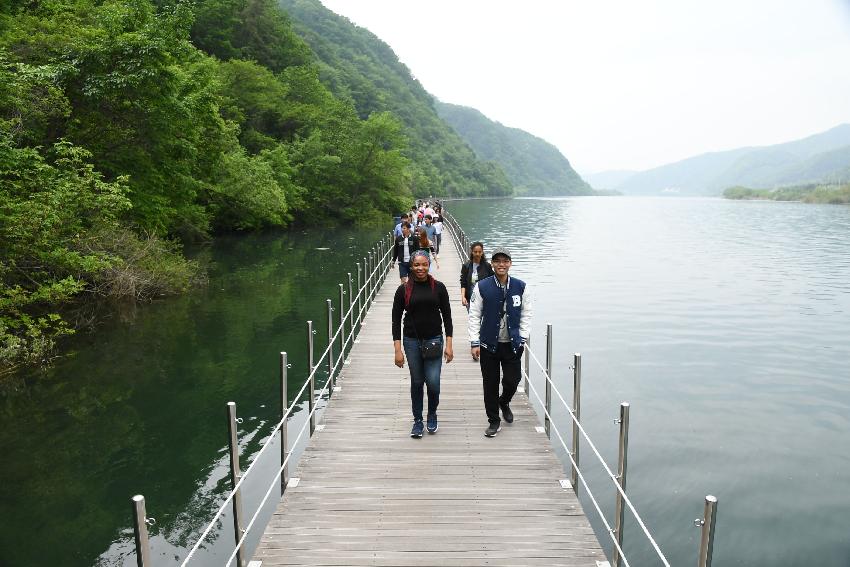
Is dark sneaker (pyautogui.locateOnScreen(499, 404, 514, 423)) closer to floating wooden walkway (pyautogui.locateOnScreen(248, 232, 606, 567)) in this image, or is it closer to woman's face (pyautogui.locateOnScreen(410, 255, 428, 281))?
floating wooden walkway (pyautogui.locateOnScreen(248, 232, 606, 567))

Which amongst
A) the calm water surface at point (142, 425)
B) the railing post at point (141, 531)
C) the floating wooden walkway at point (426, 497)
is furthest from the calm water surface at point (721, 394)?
the railing post at point (141, 531)

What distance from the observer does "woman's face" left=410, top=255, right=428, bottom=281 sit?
6363 mm

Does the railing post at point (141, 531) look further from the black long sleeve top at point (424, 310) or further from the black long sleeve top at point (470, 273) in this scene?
the black long sleeve top at point (470, 273)

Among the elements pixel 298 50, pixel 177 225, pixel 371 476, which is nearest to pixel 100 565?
pixel 371 476

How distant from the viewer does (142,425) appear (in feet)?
36.3

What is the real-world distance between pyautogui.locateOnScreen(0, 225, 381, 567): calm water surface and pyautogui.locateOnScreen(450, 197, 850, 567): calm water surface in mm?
5495

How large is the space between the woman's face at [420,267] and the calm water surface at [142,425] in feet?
12.8

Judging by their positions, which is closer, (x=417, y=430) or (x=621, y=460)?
(x=621, y=460)

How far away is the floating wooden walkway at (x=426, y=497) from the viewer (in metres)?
5.00

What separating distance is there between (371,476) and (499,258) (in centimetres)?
249

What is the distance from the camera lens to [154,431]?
10820 millimetres

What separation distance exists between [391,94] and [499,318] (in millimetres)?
144000

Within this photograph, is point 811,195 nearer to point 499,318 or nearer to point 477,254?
point 477,254

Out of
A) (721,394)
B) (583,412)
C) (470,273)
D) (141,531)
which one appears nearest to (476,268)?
(470,273)
